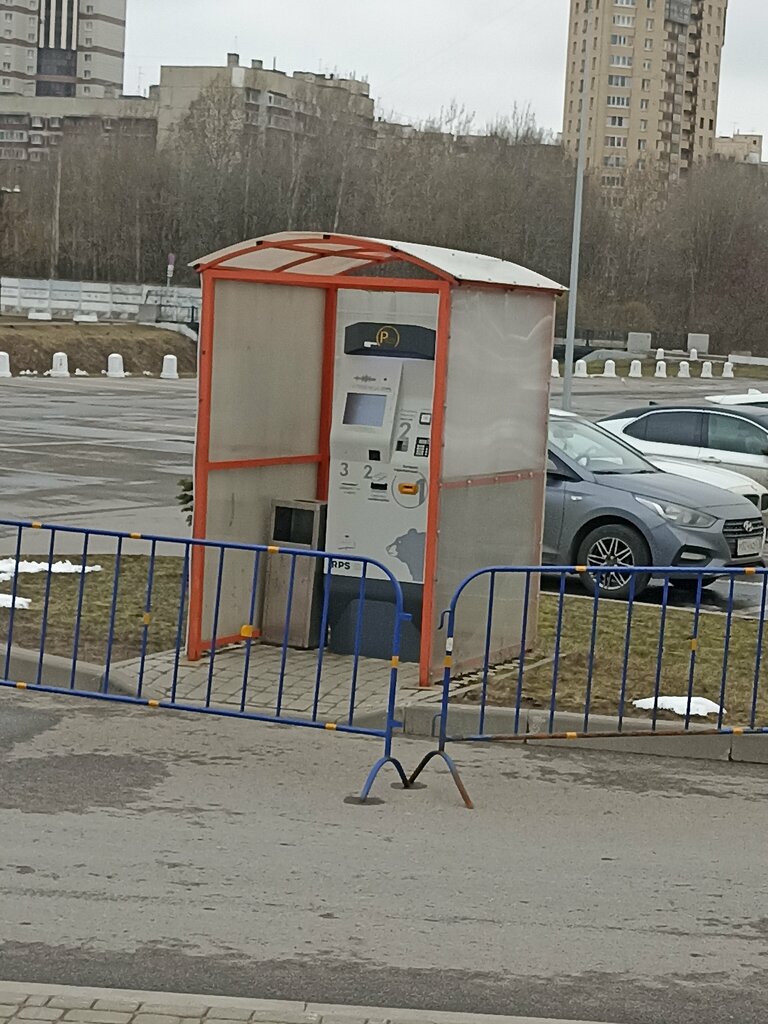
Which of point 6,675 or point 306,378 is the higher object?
point 306,378

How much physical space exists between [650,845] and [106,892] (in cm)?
238

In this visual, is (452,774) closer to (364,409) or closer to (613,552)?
(364,409)

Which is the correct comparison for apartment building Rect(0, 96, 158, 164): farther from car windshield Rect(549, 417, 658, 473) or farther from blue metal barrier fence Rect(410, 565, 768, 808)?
blue metal barrier fence Rect(410, 565, 768, 808)

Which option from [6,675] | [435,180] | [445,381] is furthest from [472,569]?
[435,180]

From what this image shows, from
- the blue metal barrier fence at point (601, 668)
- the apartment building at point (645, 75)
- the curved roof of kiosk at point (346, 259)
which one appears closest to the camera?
the blue metal barrier fence at point (601, 668)

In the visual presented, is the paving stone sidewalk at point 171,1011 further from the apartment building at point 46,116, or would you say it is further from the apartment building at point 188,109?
the apartment building at point 46,116

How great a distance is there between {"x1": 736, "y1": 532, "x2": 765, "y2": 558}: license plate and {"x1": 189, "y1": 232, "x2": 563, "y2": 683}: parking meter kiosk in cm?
401

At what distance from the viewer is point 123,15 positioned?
19275cm

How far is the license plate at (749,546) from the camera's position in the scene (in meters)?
14.5

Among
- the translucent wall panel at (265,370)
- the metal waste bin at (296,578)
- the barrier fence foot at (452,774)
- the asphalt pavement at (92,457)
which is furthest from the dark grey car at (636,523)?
the barrier fence foot at (452,774)

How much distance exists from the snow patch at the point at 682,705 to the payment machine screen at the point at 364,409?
2505mm

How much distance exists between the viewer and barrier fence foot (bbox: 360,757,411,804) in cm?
755

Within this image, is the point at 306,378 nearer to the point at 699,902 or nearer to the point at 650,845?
the point at 650,845

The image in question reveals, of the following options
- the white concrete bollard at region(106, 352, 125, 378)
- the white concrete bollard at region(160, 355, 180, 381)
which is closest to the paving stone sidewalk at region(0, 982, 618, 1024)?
the white concrete bollard at region(106, 352, 125, 378)
